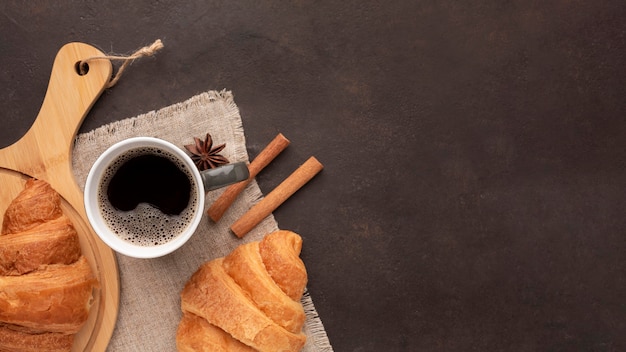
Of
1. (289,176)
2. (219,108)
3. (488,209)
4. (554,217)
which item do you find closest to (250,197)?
(289,176)

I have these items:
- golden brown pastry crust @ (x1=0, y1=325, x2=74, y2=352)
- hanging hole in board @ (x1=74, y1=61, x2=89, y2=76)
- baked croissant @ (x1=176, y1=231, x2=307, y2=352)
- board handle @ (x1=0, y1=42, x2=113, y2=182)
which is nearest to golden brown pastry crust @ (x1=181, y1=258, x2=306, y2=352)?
baked croissant @ (x1=176, y1=231, x2=307, y2=352)

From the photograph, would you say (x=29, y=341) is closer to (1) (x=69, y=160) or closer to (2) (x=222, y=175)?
(1) (x=69, y=160)

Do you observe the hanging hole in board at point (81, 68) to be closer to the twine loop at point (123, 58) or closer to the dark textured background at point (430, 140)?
the twine loop at point (123, 58)

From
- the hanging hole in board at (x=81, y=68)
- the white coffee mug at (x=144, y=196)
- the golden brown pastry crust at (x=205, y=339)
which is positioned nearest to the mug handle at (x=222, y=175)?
the white coffee mug at (x=144, y=196)

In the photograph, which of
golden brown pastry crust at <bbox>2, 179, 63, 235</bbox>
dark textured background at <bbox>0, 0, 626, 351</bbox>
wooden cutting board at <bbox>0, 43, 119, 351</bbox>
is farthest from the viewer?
dark textured background at <bbox>0, 0, 626, 351</bbox>

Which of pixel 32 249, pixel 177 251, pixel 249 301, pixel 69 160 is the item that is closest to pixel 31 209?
pixel 32 249

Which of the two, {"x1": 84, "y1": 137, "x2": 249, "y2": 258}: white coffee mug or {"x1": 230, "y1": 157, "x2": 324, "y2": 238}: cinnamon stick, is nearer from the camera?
{"x1": 84, "y1": 137, "x2": 249, "y2": 258}: white coffee mug

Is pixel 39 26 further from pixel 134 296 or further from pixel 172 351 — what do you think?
pixel 172 351

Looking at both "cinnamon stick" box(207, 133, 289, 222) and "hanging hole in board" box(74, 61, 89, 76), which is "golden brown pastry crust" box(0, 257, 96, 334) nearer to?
"cinnamon stick" box(207, 133, 289, 222)
